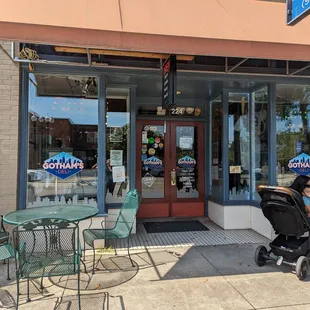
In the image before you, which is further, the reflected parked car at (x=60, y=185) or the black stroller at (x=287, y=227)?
the reflected parked car at (x=60, y=185)

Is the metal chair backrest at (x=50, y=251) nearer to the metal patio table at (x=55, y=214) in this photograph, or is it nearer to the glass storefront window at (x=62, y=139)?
the metal patio table at (x=55, y=214)

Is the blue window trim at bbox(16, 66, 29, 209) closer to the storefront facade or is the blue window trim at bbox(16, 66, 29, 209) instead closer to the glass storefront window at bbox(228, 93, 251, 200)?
the storefront facade

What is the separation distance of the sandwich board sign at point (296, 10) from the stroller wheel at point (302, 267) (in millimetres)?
2868

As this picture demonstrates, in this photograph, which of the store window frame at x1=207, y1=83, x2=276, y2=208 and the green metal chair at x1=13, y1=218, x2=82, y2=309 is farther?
the store window frame at x1=207, y1=83, x2=276, y2=208

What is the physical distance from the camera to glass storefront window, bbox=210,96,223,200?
6124 millimetres

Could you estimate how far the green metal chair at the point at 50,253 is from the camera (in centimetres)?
283

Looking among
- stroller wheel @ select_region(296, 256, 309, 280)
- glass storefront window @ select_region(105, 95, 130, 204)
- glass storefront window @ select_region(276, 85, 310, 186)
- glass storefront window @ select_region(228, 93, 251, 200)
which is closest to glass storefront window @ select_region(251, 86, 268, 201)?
glass storefront window @ select_region(228, 93, 251, 200)

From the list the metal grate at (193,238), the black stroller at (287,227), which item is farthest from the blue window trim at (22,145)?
the black stroller at (287,227)

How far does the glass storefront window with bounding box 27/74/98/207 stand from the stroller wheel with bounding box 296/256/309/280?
123 inches

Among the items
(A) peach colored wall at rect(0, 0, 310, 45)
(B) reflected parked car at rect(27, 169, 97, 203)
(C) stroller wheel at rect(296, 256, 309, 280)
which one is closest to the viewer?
(A) peach colored wall at rect(0, 0, 310, 45)

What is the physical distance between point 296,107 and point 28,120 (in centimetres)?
498

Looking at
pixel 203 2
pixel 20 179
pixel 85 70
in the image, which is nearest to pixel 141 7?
pixel 203 2

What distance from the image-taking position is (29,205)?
4.75 metres

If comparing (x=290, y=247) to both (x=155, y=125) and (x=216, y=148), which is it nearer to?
(x=216, y=148)
